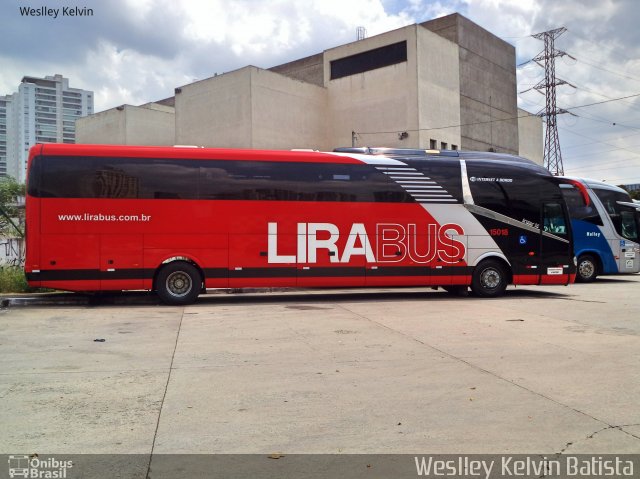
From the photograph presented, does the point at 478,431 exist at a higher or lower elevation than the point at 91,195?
lower

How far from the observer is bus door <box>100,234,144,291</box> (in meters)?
12.8

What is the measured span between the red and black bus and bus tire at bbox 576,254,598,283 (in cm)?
637

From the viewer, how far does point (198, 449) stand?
425 centimetres

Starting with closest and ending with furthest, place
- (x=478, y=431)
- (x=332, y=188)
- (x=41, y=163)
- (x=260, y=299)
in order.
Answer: (x=478, y=431) → (x=41, y=163) → (x=332, y=188) → (x=260, y=299)

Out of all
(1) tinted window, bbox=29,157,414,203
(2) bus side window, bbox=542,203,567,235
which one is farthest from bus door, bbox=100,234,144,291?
(2) bus side window, bbox=542,203,567,235

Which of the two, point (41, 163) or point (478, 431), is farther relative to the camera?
point (41, 163)

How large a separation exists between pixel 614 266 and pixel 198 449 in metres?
20.8

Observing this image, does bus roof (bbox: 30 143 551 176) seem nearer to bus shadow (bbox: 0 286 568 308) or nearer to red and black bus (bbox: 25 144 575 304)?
red and black bus (bbox: 25 144 575 304)

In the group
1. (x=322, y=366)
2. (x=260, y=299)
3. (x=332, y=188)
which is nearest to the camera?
(x=322, y=366)

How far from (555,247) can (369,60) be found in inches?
1306

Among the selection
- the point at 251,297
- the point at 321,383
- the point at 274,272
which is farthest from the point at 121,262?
the point at 321,383
